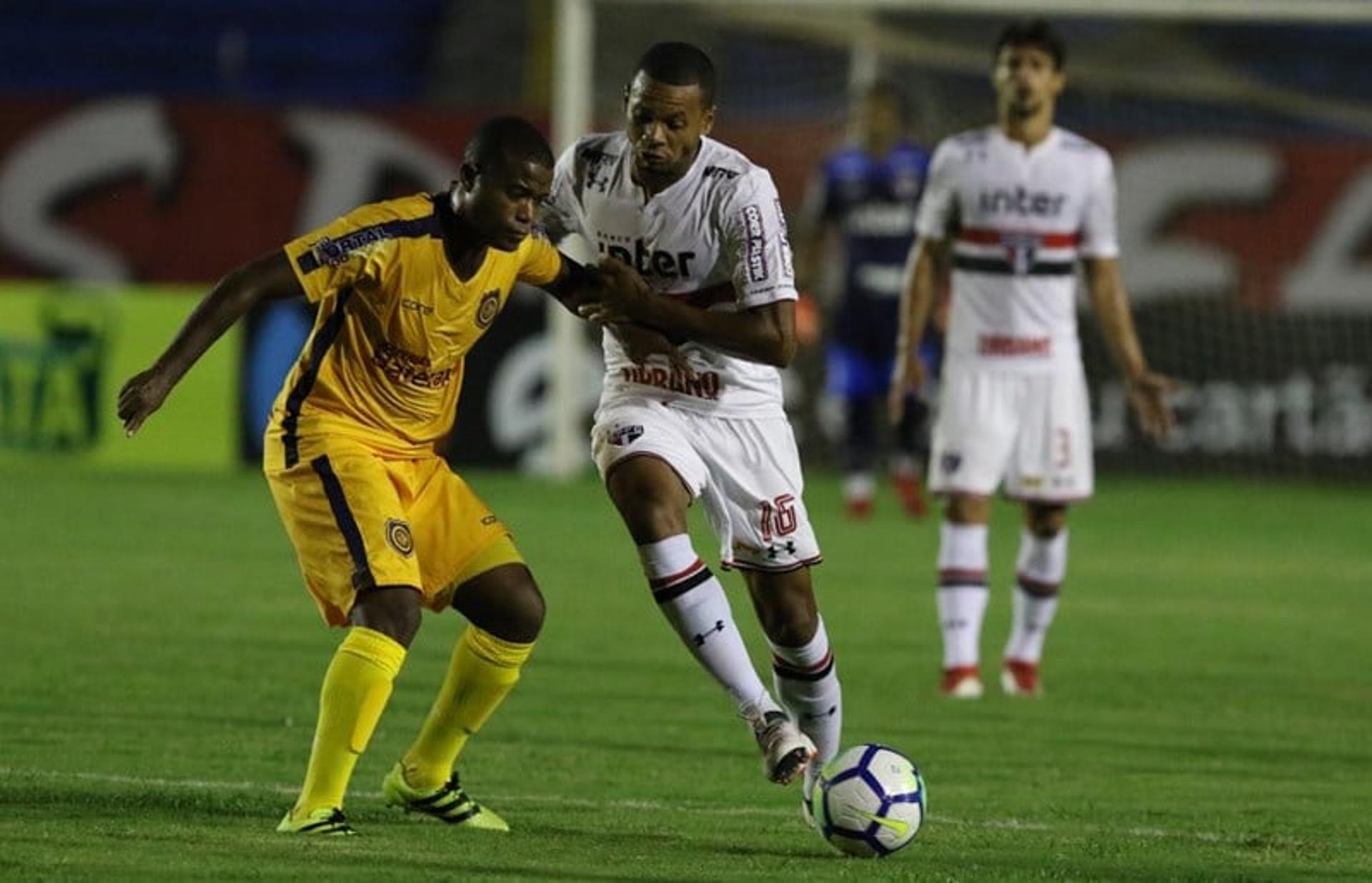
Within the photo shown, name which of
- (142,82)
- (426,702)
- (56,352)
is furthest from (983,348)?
(142,82)

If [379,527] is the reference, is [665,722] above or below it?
below

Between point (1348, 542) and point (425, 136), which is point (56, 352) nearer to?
point (425, 136)

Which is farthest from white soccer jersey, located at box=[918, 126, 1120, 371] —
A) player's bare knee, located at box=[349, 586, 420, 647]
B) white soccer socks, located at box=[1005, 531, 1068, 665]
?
player's bare knee, located at box=[349, 586, 420, 647]

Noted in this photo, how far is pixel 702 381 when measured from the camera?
7.10 m

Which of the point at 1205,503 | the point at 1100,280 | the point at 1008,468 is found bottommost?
the point at 1205,503

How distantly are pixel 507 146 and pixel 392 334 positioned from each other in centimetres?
56

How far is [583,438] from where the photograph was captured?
1891cm

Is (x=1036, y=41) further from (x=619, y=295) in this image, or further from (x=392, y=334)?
(x=392, y=334)

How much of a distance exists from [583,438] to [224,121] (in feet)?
11.5

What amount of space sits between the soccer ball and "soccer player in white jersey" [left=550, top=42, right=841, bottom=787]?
0.88 feet

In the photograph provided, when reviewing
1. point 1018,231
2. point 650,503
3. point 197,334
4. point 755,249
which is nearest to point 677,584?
point 650,503

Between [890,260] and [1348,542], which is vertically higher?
[890,260]

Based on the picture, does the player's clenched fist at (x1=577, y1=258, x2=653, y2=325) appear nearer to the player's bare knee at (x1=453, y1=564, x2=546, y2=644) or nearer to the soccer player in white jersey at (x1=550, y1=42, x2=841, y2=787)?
the soccer player in white jersey at (x1=550, y1=42, x2=841, y2=787)

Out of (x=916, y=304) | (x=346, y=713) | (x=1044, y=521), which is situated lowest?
(x=1044, y=521)
